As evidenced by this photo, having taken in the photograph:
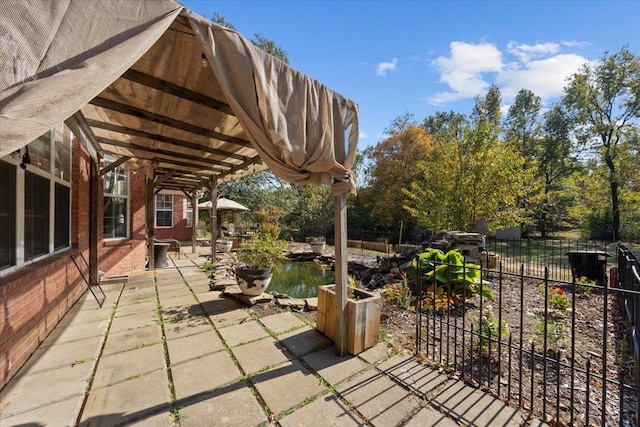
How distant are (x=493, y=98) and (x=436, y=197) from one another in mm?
15991

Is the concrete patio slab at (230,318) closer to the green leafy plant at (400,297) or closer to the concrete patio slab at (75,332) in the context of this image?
the concrete patio slab at (75,332)

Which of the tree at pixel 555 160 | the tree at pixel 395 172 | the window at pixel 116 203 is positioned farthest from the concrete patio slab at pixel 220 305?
the tree at pixel 555 160

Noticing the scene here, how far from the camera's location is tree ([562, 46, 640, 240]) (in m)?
14.5

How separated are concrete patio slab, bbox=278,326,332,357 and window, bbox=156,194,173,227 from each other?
450 inches

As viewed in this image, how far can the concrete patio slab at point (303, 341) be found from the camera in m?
2.83

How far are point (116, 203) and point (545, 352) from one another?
25.9ft

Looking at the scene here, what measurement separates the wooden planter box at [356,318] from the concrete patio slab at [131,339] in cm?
188

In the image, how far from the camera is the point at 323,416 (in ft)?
6.25

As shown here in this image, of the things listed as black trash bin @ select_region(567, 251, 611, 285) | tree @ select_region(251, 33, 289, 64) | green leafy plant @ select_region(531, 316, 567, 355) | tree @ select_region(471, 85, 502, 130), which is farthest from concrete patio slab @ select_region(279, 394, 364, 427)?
tree @ select_region(471, 85, 502, 130)

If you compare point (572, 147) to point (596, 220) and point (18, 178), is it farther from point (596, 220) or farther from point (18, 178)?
point (18, 178)

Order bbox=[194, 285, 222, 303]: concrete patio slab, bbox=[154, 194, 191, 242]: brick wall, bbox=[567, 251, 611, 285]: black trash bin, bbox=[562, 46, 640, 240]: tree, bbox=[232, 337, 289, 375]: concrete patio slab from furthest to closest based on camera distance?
bbox=[562, 46, 640, 240]: tree, bbox=[154, 194, 191, 242]: brick wall, bbox=[567, 251, 611, 285]: black trash bin, bbox=[194, 285, 222, 303]: concrete patio slab, bbox=[232, 337, 289, 375]: concrete patio slab

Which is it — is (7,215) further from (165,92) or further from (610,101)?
(610,101)

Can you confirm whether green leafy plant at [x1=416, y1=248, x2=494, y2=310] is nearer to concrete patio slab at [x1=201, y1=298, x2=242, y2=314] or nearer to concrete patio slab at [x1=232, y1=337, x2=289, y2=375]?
concrete patio slab at [x1=232, y1=337, x2=289, y2=375]

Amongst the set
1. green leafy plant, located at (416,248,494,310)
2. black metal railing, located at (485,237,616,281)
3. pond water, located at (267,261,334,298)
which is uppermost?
green leafy plant, located at (416,248,494,310)
